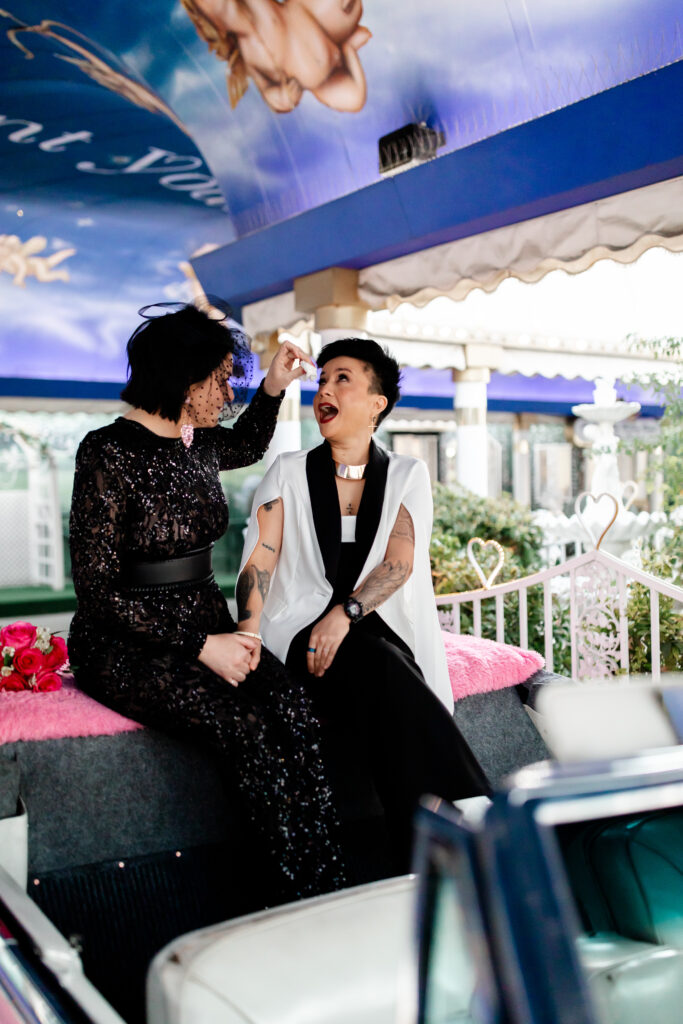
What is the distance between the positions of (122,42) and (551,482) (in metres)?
10.6

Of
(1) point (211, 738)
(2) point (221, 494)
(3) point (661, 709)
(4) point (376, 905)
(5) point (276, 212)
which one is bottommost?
(1) point (211, 738)

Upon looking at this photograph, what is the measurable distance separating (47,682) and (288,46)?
15.2 ft

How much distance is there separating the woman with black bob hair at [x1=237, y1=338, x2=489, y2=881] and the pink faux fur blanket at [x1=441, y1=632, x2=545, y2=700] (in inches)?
7.7

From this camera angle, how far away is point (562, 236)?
401 centimetres

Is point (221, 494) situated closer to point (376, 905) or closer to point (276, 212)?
point (376, 905)

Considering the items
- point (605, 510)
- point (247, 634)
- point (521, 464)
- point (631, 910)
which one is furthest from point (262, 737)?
point (521, 464)

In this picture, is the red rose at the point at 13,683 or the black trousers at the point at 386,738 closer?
the black trousers at the point at 386,738

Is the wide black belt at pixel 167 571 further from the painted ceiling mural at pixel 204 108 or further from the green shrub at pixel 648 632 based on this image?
the painted ceiling mural at pixel 204 108

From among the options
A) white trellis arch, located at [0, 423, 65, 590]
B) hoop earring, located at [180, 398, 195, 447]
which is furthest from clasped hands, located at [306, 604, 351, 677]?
white trellis arch, located at [0, 423, 65, 590]

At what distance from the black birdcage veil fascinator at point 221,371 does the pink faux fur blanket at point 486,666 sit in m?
1.04

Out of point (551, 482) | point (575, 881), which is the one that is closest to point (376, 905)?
point (575, 881)

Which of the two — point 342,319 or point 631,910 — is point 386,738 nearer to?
point 631,910

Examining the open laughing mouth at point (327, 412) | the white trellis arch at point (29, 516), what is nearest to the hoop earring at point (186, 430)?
the open laughing mouth at point (327, 412)

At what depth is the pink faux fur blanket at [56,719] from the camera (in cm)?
216
